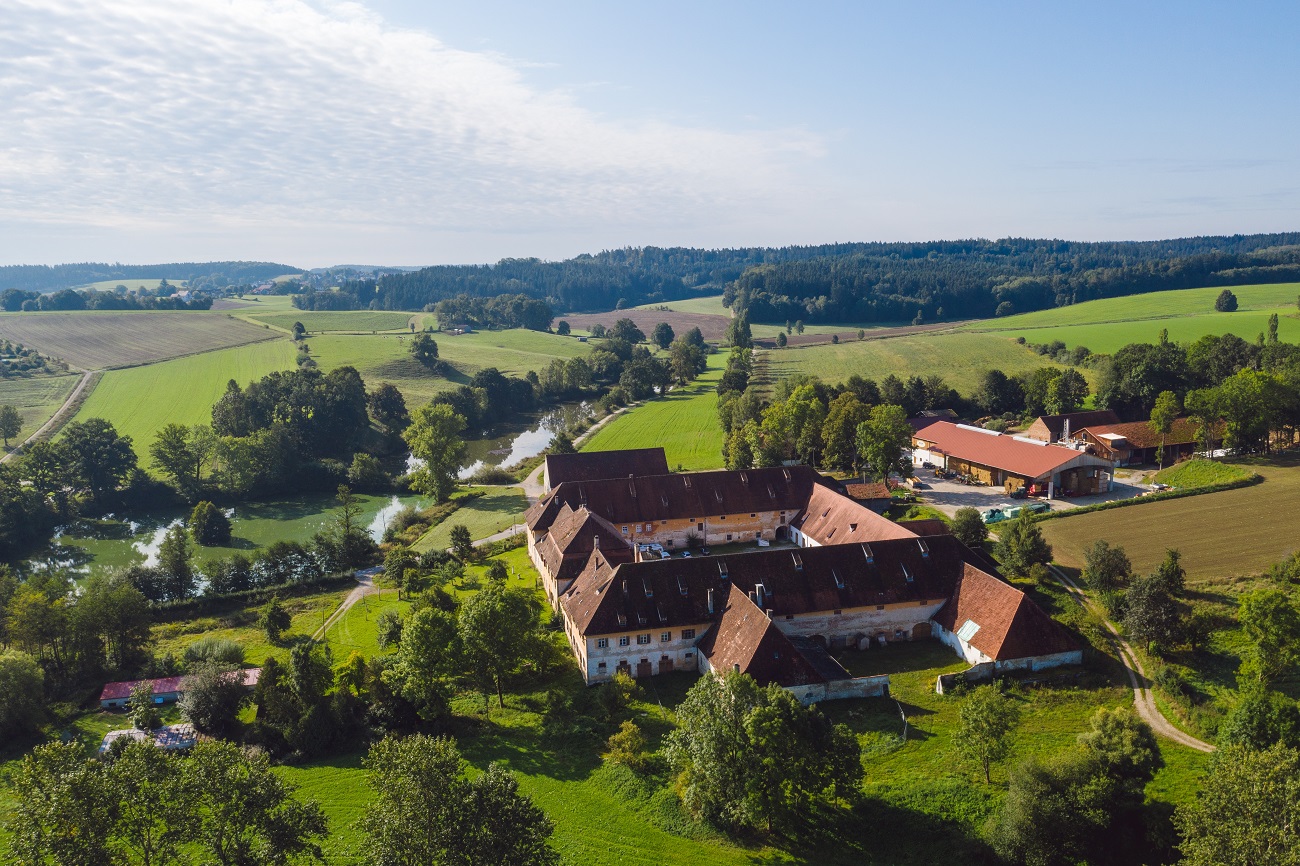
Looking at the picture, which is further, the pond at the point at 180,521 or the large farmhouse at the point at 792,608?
the pond at the point at 180,521

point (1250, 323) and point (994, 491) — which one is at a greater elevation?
point (1250, 323)

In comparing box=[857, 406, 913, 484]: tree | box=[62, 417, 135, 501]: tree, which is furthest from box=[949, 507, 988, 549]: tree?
box=[62, 417, 135, 501]: tree

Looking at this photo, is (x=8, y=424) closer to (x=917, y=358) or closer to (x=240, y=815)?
(x=240, y=815)

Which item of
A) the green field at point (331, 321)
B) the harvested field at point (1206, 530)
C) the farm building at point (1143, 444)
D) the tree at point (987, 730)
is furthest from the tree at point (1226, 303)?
the green field at point (331, 321)

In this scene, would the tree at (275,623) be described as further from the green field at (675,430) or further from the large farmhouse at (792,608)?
the green field at (675,430)

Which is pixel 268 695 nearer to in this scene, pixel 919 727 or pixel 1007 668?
pixel 919 727

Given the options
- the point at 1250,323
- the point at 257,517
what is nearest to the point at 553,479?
the point at 257,517

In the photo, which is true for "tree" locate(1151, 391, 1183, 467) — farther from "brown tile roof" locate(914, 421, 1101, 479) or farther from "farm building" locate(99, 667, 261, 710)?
"farm building" locate(99, 667, 261, 710)
